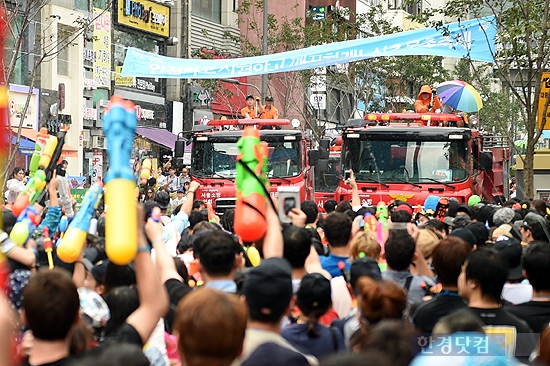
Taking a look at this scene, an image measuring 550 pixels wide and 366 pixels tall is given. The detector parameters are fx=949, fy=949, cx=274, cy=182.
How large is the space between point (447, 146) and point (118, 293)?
40.5 feet

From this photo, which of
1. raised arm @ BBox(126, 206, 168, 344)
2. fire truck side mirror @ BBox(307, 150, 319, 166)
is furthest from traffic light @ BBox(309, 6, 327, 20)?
raised arm @ BBox(126, 206, 168, 344)

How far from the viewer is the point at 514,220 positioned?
35.6 feet

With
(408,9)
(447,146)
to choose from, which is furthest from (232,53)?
(447,146)

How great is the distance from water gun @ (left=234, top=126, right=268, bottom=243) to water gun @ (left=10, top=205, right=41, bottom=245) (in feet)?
4.79

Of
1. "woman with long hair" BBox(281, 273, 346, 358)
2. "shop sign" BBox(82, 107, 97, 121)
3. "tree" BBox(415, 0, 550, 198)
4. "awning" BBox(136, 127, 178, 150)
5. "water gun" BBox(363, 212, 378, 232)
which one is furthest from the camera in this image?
"awning" BBox(136, 127, 178, 150)

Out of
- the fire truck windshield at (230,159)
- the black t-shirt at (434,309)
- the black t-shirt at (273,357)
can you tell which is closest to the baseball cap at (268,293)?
the black t-shirt at (273,357)

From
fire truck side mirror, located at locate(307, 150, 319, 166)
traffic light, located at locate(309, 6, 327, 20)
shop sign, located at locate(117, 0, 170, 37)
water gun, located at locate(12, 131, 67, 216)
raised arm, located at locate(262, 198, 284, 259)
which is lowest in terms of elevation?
fire truck side mirror, located at locate(307, 150, 319, 166)

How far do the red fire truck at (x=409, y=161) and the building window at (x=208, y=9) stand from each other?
3185 centimetres

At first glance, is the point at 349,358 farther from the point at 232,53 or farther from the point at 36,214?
the point at 232,53

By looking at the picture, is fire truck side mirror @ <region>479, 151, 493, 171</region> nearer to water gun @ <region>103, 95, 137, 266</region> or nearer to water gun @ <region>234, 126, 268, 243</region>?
water gun @ <region>234, 126, 268, 243</region>

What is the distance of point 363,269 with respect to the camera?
19.9ft

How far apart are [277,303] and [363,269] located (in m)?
1.88

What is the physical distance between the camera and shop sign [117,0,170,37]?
39.4 m

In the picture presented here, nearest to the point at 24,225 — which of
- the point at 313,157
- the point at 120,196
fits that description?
the point at 120,196
